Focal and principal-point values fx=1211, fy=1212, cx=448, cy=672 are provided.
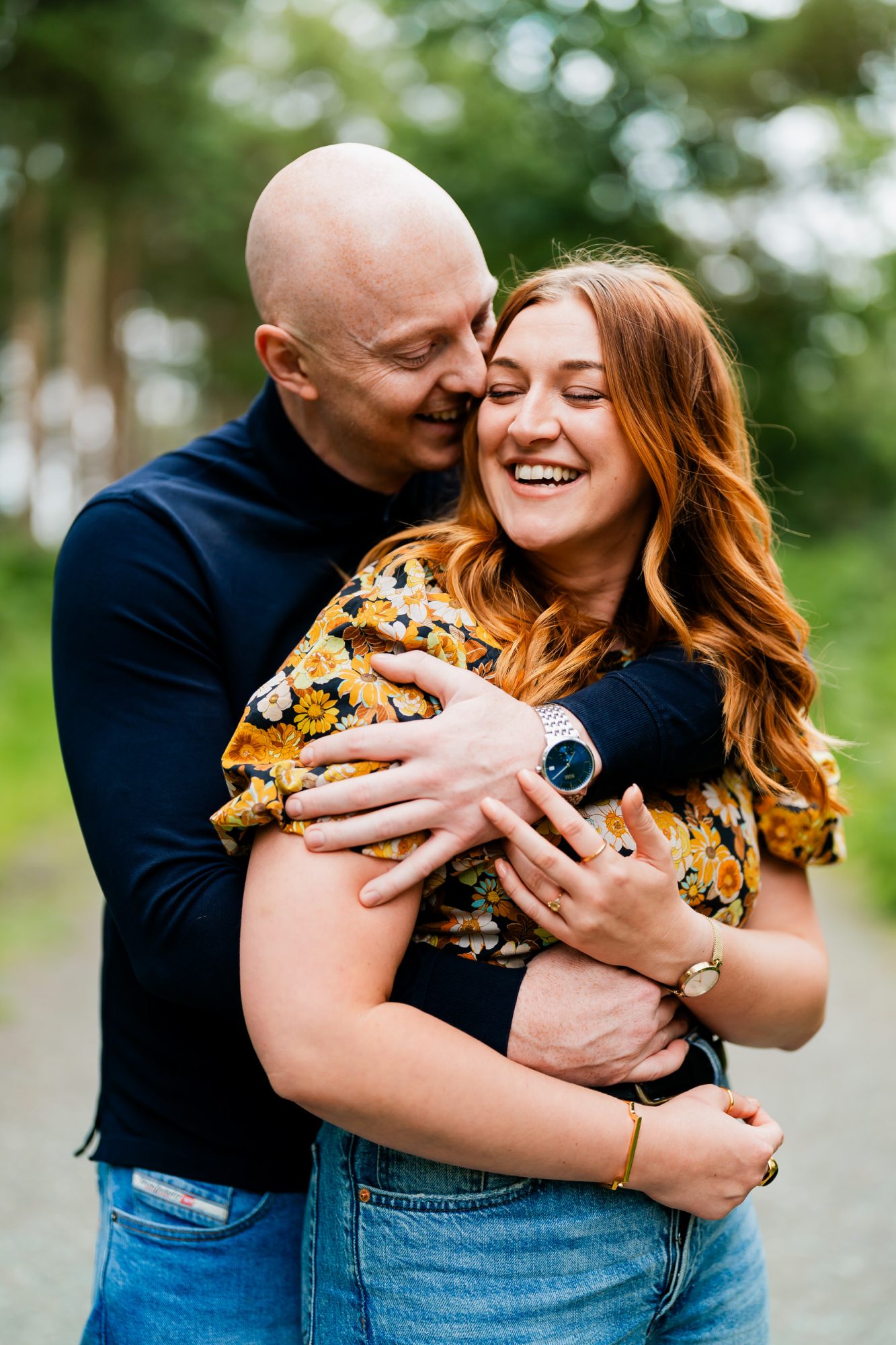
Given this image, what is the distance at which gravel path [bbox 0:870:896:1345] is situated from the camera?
3.81 metres

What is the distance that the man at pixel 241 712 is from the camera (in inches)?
67.5

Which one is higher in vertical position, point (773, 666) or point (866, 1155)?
point (773, 666)

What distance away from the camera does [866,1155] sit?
457 centimetres

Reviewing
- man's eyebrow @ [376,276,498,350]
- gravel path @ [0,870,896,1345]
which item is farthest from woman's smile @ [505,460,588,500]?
gravel path @ [0,870,896,1345]

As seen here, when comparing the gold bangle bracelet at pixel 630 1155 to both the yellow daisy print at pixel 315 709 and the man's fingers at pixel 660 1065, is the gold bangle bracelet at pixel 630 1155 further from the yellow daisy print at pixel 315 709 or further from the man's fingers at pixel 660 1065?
the yellow daisy print at pixel 315 709

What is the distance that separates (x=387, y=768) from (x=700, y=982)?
576 mm

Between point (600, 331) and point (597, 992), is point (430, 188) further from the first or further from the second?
point (597, 992)

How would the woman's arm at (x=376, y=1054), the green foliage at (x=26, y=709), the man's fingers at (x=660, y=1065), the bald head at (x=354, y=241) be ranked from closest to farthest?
the woman's arm at (x=376, y=1054), the man's fingers at (x=660, y=1065), the bald head at (x=354, y=241), the green foliage at (x=26, y=709)

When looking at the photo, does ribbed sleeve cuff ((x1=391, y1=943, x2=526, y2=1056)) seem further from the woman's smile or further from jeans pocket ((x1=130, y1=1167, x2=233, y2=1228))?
the woman's smile

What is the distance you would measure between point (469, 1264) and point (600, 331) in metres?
1.41

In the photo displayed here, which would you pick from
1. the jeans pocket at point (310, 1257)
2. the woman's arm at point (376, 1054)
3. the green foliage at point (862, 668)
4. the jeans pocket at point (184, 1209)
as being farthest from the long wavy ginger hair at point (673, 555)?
the jeans pocket at point (184, 1209)

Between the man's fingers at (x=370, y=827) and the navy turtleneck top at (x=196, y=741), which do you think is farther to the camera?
the navy turtleneck top at (x=196, y=741)

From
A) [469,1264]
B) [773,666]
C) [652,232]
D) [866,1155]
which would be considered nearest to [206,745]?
[469,1264]

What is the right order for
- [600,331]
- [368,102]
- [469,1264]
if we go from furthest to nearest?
[368,102] → [600,331] → [469,1264]
